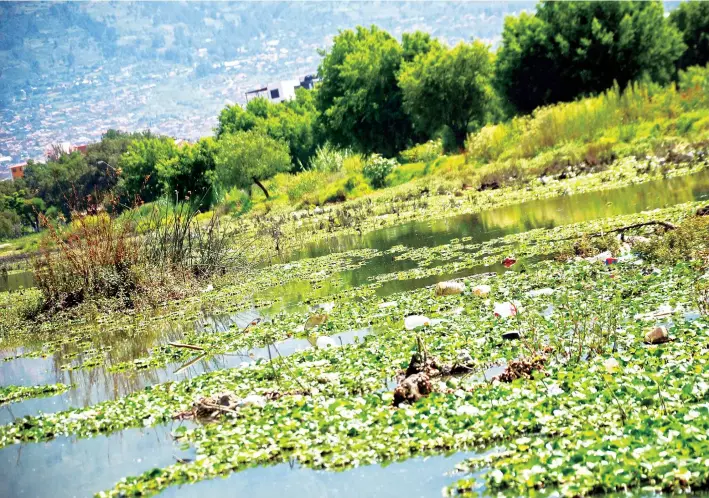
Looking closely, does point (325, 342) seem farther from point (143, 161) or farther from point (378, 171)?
point (143, 161)

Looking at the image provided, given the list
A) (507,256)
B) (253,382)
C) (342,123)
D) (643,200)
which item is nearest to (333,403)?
(253,382)

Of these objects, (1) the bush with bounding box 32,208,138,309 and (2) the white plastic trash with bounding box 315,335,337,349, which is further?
(1) the bush with bounding box 32,208,138,309

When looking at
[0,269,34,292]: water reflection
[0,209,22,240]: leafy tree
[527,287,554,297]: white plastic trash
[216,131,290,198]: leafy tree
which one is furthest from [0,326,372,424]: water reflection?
[0,209,22,240]: leafy tree

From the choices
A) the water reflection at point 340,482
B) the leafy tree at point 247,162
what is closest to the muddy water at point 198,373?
the water reflection at point 340,482

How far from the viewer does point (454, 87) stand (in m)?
49.5

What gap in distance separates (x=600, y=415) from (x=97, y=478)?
417cm

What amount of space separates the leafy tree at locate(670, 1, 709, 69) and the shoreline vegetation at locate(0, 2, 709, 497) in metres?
34.6

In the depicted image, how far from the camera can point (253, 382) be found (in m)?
9.09

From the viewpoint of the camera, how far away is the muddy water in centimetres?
627

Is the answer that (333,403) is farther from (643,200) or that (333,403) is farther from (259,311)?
(643,200)

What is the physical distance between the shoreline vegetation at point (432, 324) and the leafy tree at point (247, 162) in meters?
18.7

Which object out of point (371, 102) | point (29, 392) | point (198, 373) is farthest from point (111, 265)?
point (371, 102)

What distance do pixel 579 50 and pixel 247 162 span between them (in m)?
21.7

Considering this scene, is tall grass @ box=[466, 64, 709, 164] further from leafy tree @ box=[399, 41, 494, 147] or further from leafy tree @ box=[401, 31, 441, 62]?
leafy tree @ box=[401, 31, 441, 62]
